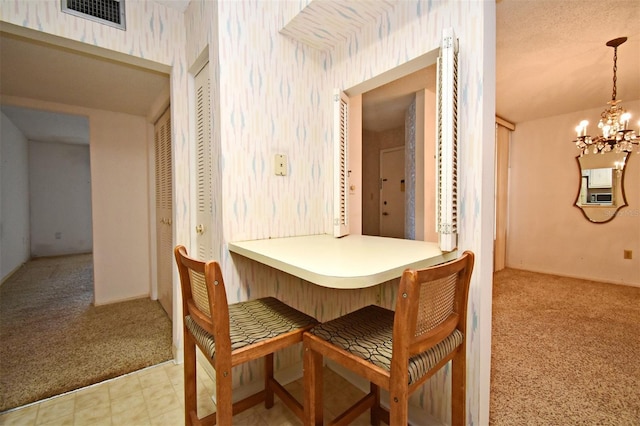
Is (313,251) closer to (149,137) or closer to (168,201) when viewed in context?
(168,201)

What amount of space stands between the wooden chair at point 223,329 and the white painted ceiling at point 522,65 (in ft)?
6.31

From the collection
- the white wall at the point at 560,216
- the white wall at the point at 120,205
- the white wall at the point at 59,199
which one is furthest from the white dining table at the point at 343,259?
the white wall at the point at 59,199

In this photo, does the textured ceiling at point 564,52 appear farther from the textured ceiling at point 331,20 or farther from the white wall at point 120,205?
the white wall at point 120,205

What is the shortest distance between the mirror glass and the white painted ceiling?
0.63 metres

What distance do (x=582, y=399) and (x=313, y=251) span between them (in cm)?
181

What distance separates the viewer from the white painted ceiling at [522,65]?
188 centimetres

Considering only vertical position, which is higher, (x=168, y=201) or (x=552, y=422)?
(x=168, y=201)

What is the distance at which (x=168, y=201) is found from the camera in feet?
8.79

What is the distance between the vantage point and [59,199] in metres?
5.55

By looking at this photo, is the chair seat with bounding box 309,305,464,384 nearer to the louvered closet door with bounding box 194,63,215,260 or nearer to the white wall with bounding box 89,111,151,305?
the louvered closet door with bounding box 194,63,215,260

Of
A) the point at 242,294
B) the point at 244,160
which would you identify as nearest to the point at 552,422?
the point at 242,294

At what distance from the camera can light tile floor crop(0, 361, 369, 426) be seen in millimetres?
1412

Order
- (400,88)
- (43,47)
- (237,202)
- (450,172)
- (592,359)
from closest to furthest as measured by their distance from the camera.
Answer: (450,172) < (237,202) < (43,47) < (592,359) < (400,88)

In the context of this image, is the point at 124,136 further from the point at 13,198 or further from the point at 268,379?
the point at 268,379
